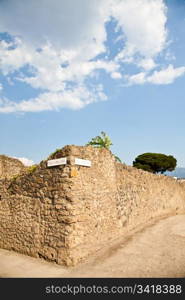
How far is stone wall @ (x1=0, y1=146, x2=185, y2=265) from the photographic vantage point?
6055 mm

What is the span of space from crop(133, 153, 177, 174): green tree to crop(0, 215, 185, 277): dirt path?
1388 inches

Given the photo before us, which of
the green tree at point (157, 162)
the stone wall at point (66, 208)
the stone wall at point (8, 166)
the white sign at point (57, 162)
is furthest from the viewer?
the green tree at point (157, 162)

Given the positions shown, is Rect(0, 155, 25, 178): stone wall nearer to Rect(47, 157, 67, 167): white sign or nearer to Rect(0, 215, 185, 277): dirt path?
Rect(0, 215, 185, 277): dirt path

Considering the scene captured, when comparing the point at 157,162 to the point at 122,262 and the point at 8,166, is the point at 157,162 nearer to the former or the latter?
the point at 8,166

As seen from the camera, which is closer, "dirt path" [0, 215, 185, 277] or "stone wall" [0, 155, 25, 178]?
"dirt path" [0, 215, 185, 277]

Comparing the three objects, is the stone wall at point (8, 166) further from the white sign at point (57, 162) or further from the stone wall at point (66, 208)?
the white sign at point (57, 162)

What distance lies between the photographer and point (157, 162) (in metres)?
42.6

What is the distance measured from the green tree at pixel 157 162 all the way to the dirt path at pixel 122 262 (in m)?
35.2

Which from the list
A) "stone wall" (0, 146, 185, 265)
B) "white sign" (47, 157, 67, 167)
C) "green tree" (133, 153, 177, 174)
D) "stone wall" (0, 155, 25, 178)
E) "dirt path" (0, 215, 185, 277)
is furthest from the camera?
"green tree" (133, 153, 177, 174)

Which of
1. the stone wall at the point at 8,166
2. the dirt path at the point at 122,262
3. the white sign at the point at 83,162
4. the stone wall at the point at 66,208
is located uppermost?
the stone wall at the point at 8,166

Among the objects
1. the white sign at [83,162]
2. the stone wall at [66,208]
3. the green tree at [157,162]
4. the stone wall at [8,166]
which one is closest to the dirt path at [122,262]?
the stone wall at [66,208]

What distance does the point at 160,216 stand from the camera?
1302 centimetres

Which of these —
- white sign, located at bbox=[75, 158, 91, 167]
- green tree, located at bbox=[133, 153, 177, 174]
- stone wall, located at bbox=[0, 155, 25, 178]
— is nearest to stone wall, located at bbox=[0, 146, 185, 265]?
white sign, located at bbox=[75, 158, 91, 167]

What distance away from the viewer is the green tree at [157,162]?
140ft
